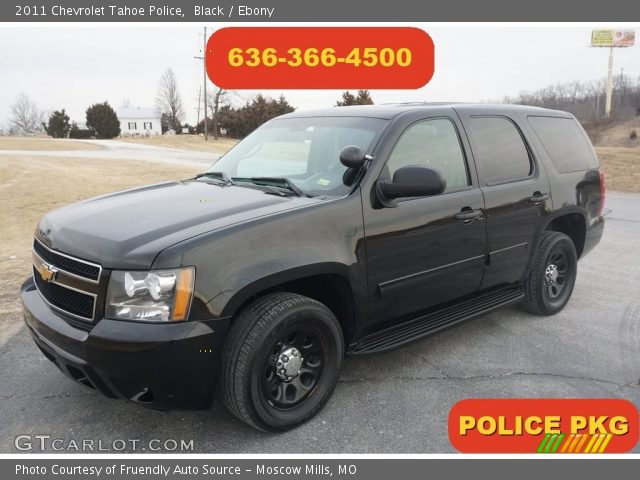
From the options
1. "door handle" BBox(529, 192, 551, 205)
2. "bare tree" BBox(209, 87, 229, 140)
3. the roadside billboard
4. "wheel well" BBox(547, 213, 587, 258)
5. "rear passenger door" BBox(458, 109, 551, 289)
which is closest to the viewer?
"rear passenger door" BBox(458, 109, 551, 289)

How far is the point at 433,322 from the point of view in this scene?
3.95 m

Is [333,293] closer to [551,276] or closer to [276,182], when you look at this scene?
[276,182]

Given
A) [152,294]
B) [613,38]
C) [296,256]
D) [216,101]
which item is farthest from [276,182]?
[613,38]

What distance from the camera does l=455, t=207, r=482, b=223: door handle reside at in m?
3.98

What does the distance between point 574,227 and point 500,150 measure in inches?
59.2

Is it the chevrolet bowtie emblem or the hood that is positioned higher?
the hood

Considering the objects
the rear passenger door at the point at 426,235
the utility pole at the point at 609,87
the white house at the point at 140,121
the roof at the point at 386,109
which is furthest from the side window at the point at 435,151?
the white house at the point at 140,121

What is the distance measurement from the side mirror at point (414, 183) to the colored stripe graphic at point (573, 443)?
5.37 ft

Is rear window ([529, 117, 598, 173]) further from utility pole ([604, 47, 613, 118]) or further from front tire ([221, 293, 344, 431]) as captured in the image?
utility pole ([604, 47, 613, 118])

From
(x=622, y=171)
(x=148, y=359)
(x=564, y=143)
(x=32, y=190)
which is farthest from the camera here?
(x=622, y=171)

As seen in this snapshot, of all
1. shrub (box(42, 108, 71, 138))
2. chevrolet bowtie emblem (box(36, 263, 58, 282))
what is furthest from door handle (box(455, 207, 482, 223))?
shrub (box(42, 108, 71, 138))

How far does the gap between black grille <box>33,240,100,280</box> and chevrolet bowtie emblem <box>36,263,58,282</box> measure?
0.03 metres

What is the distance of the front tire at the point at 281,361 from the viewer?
115 inches

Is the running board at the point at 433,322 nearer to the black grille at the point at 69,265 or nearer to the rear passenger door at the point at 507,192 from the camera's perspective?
the rear passenger door at the point at 507,192
